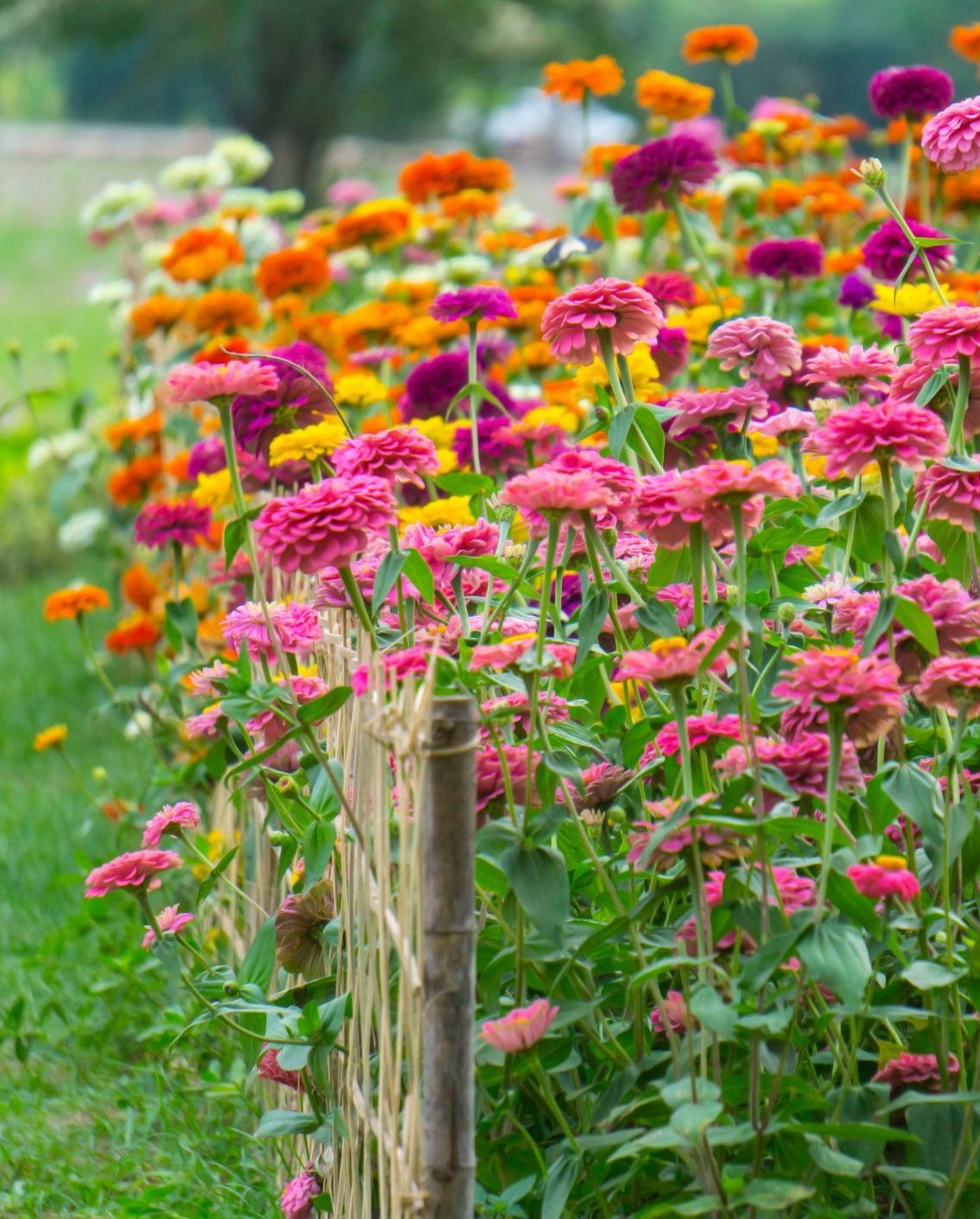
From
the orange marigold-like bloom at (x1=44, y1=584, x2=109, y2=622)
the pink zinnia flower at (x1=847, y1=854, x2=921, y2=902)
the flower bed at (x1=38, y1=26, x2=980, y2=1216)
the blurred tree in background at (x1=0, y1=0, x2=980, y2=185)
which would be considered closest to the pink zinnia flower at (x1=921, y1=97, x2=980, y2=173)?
the flower bed at (x1=38, y1=26, x2=980, y2=1216)

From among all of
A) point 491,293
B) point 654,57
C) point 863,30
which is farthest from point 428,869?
point 863,30

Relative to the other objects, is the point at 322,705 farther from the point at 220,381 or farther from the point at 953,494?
the point at 953,494

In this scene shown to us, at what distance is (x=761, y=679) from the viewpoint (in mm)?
1122

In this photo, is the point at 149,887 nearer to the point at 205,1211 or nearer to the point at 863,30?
the point at 205,1211

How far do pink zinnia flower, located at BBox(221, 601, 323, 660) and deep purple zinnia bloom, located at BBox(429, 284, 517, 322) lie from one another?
45 centimetres

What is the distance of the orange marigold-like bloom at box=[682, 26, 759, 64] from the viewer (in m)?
2.38

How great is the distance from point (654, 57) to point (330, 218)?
4.98m

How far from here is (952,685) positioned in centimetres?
96

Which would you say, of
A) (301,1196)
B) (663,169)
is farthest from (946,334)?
(663,169)

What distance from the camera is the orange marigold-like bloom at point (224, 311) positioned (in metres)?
2.31

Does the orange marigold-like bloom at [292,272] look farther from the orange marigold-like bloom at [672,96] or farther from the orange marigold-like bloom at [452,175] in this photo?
the orange marigold-like bloom at [672,96]

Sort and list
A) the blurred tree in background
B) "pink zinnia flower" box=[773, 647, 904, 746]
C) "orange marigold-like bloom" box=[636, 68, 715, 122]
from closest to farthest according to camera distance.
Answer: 1. "pink zinnia flower" box=[773, 647, 904, 746]
2. "orange marigold-like bloom" box=[636, 68, 715, 122]
3. the blurred tree in background

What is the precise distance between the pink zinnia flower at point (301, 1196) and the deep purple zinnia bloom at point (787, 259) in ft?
4.13

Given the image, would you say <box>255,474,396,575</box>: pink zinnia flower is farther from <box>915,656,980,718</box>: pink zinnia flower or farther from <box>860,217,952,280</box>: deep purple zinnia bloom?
<box>860,217,952,280</box>: deep purple zinnia bloom
